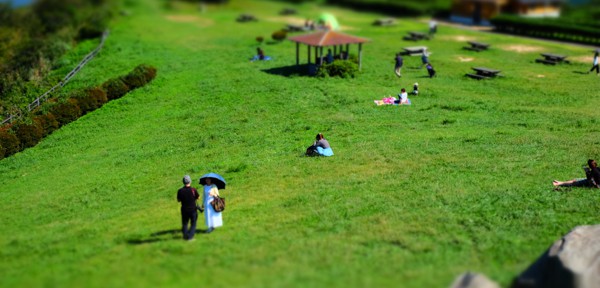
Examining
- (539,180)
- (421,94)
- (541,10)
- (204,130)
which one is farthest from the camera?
(541,10)

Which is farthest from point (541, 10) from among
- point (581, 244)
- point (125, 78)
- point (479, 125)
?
point (581, 244)

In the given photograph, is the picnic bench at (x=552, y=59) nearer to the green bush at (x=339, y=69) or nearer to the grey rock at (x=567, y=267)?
the green bush at (x=339, y=69)

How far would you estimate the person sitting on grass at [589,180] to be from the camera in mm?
16438

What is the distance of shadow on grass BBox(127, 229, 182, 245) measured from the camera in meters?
14.1

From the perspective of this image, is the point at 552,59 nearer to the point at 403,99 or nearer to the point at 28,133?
the point at 403,99

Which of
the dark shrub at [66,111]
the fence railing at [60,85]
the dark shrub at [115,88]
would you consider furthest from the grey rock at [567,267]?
the dark shrub at [115,88]

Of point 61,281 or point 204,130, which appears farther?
point 204,130

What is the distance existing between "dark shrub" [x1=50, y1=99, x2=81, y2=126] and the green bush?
1367 cm

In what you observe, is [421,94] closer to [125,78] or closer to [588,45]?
[125,78]

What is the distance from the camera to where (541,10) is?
59.2 m

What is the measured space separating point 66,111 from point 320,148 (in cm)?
1565

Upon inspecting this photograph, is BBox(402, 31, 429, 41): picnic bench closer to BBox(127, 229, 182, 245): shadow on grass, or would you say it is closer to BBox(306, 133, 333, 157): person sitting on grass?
BBox(306, 133, 333, 157): person sitting on grass

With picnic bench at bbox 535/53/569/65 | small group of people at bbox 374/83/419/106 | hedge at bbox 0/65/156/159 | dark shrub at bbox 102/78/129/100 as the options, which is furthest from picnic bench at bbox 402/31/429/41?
dark shrub at bbox 102/78/129/100

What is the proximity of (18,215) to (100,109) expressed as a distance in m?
14.2
